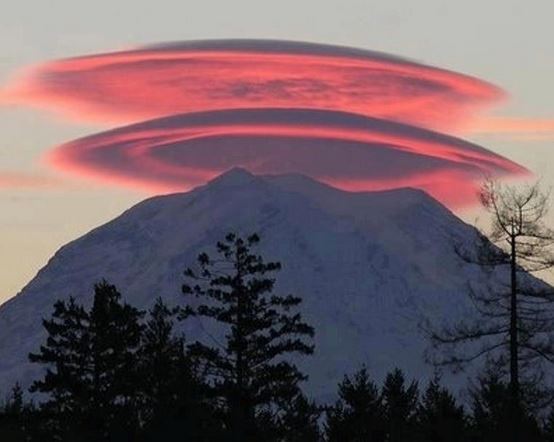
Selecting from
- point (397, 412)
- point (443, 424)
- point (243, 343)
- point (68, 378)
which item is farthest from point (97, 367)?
point (397, 412)

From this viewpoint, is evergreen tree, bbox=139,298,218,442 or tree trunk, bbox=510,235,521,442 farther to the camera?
evergreen tree, bbox=139,298,218,442

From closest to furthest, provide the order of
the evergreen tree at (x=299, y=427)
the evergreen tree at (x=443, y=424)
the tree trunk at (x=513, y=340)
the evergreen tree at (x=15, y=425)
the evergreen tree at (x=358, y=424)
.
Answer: the tree trunk at (x=513, y=340) < the evergreen tree at (x=15, y=425) < the evergreen tree at (x=443, y=424) < the evergreen tree at (x=299, y=427) < the evergreen tree at (x=358, y=424)

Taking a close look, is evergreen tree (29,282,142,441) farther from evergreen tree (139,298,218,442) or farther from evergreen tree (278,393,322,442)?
evergreen tree (278,393,322,442)

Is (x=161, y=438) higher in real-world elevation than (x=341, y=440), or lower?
lower

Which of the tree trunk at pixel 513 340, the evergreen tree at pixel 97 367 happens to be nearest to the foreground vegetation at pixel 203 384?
the evergreen tree at pixel 97 367

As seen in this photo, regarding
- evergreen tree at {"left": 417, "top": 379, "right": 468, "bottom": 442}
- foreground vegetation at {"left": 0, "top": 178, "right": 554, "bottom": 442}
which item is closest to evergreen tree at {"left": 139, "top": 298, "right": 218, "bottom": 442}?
foreground vegetation at {"left": 0, "top": 178, "right": 554, "bottom": 442}

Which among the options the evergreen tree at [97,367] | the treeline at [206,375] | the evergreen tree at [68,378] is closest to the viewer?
the treeline at [206,375]

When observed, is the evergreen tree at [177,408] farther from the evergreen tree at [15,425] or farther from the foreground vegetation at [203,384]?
the evergreen tree at [15,425]

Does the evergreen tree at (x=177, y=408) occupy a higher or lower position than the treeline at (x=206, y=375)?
lower

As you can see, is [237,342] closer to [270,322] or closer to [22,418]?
[270,322]

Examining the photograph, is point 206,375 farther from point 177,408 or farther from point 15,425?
point 177,408

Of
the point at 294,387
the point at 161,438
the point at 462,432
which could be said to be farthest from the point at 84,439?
the point at 294,387
